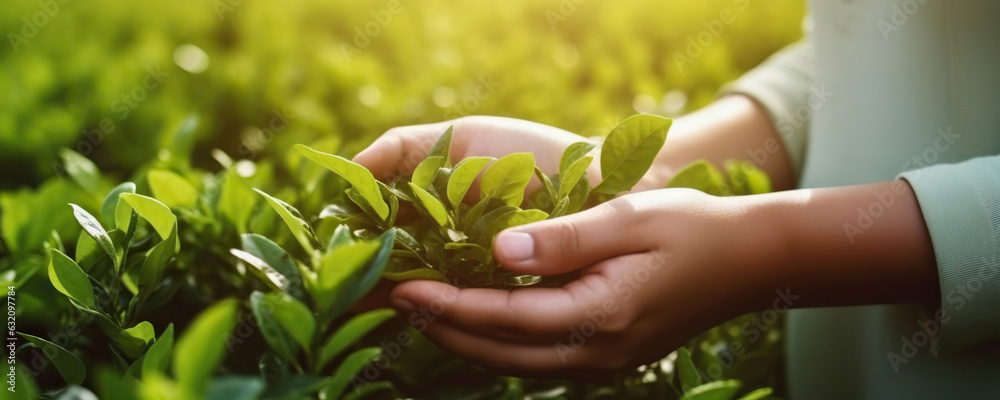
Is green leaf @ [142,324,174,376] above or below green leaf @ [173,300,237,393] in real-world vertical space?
below

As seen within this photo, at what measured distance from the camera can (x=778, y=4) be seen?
124 inches

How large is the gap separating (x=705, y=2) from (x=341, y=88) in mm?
1666

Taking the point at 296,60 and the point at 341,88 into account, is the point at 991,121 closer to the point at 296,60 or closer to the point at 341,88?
the point at 341,88

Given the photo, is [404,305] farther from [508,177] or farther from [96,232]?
[96,232]

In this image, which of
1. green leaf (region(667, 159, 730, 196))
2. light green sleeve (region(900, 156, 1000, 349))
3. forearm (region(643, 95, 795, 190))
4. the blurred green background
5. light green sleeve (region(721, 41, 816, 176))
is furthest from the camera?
the blurred green background

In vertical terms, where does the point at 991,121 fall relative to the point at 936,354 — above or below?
above

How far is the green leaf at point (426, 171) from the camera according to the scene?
89 centimetres

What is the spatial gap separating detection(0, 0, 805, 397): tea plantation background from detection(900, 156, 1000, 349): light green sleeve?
301mm

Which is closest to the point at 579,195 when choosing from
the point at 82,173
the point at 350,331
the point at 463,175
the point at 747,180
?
the point at 463,175

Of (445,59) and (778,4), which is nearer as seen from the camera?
(445,59)

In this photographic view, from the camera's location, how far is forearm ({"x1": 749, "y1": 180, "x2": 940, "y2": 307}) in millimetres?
1060

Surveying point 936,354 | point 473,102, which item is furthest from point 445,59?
point 936,354

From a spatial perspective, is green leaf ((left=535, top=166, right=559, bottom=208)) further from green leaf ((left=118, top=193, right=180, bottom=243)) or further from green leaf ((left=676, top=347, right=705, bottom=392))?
green leaf ((left=118, top=193, right=180, bottom=243))

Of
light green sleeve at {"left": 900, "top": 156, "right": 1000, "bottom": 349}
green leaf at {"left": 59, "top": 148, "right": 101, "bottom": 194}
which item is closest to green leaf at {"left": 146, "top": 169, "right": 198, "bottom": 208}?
green leaf at {"left": 59, "top": 148, "right": 101, "bottom": 194}
